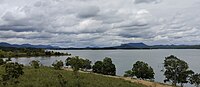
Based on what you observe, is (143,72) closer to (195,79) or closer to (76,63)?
(195,79)

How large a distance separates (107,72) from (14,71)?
257ft

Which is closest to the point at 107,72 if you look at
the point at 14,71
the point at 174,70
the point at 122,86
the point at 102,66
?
the point at 102,66

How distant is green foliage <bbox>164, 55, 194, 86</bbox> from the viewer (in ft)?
266

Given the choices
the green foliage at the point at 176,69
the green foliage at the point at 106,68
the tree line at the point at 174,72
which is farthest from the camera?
the green foliage at the point at 106,68

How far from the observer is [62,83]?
27828mm

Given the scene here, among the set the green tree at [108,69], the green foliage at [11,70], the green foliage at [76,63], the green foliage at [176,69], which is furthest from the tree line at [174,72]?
the green foliage at [11,70]

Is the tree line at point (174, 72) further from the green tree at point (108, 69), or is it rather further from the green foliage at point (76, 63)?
the green foliage at point (76, 63)

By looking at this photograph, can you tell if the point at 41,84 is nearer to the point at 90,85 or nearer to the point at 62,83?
the point at 62,83

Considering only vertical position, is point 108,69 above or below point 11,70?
below

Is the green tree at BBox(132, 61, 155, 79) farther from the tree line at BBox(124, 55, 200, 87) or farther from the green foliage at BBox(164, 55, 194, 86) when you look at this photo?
the green foliage at BBox(164, 55, 194, 86)

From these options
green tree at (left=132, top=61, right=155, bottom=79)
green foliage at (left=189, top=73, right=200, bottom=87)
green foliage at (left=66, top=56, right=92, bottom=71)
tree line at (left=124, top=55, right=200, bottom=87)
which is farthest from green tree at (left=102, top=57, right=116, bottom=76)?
green foliage at (left=189, top=73, right=200, bottom=87)

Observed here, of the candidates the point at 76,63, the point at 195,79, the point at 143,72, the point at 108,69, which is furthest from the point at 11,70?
the point at 108,69

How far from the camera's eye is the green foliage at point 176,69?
A: 3187 inches

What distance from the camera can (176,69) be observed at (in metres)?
81.9
